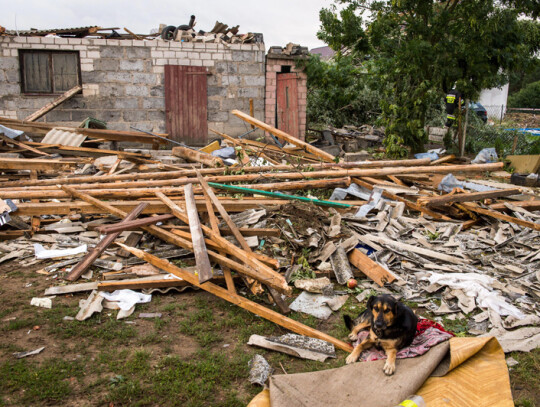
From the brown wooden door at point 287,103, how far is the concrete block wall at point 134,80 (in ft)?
2.22

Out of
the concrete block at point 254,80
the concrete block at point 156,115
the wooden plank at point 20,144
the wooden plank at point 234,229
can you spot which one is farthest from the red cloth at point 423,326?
the concrete block at point 156,115

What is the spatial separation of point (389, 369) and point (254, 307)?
60.2 inches

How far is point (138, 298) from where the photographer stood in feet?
15.7

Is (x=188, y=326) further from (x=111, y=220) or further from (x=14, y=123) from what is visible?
(x=14, y=123)

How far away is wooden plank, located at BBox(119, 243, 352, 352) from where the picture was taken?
162 inches

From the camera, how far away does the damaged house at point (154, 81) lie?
45.1 ft

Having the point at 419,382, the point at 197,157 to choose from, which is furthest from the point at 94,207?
the point at 419,382

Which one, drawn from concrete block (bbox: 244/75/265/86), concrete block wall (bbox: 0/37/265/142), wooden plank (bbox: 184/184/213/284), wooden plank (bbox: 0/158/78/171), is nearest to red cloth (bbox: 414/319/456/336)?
wooden plank (bbox: 184/184/213/284)

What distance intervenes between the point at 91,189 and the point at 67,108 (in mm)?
8691

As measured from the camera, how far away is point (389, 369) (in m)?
3.44

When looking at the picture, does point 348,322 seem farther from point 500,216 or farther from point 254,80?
point 254,80

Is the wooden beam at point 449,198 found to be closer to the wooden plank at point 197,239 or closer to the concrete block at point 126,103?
the wooden plank at point 197,239

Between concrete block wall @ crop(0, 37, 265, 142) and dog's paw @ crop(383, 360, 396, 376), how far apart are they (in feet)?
40.6

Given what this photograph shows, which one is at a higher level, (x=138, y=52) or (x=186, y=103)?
(x=138, y=52)
